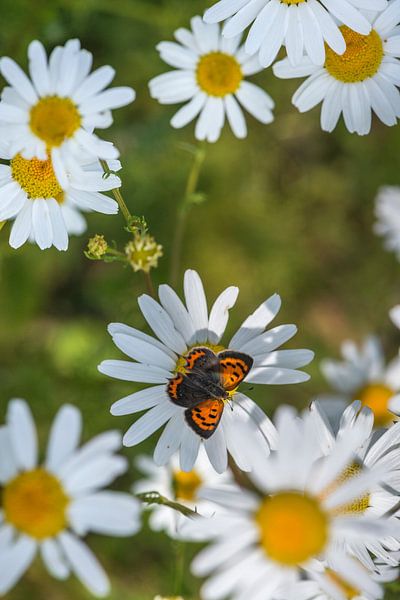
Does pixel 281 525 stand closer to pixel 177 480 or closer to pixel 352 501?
pixel 352 501

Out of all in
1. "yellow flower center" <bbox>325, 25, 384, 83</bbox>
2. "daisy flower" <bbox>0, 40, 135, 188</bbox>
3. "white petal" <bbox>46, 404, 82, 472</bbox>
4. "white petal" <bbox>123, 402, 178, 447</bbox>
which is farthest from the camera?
"yellow flower center" <bbox>325, 25, 384, 83</bbox>

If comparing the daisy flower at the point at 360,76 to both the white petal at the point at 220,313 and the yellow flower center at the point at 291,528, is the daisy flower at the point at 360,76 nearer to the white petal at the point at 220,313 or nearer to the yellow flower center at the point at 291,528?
the white petal at the point at 220,313

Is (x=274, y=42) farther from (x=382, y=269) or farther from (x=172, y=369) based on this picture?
(x=382, y=269)

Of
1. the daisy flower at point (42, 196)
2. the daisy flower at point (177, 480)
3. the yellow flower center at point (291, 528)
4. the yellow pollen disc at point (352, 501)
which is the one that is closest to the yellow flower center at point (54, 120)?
the daisy flower at point (42, 196)

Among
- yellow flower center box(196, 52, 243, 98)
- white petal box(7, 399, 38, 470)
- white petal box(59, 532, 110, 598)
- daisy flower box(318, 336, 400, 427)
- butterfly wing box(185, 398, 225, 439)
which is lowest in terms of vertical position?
white petal box(59, 532, 110, 598)

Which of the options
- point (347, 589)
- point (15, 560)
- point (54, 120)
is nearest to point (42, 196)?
point (54, 120)

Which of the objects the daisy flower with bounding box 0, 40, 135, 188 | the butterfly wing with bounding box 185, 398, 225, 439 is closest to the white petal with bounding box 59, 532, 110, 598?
the butterfly wing with bounding box 185, 398, 225, 439

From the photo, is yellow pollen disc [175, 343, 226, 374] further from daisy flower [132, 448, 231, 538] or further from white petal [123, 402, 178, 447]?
daisy flower [132, 448, 231, 538]
